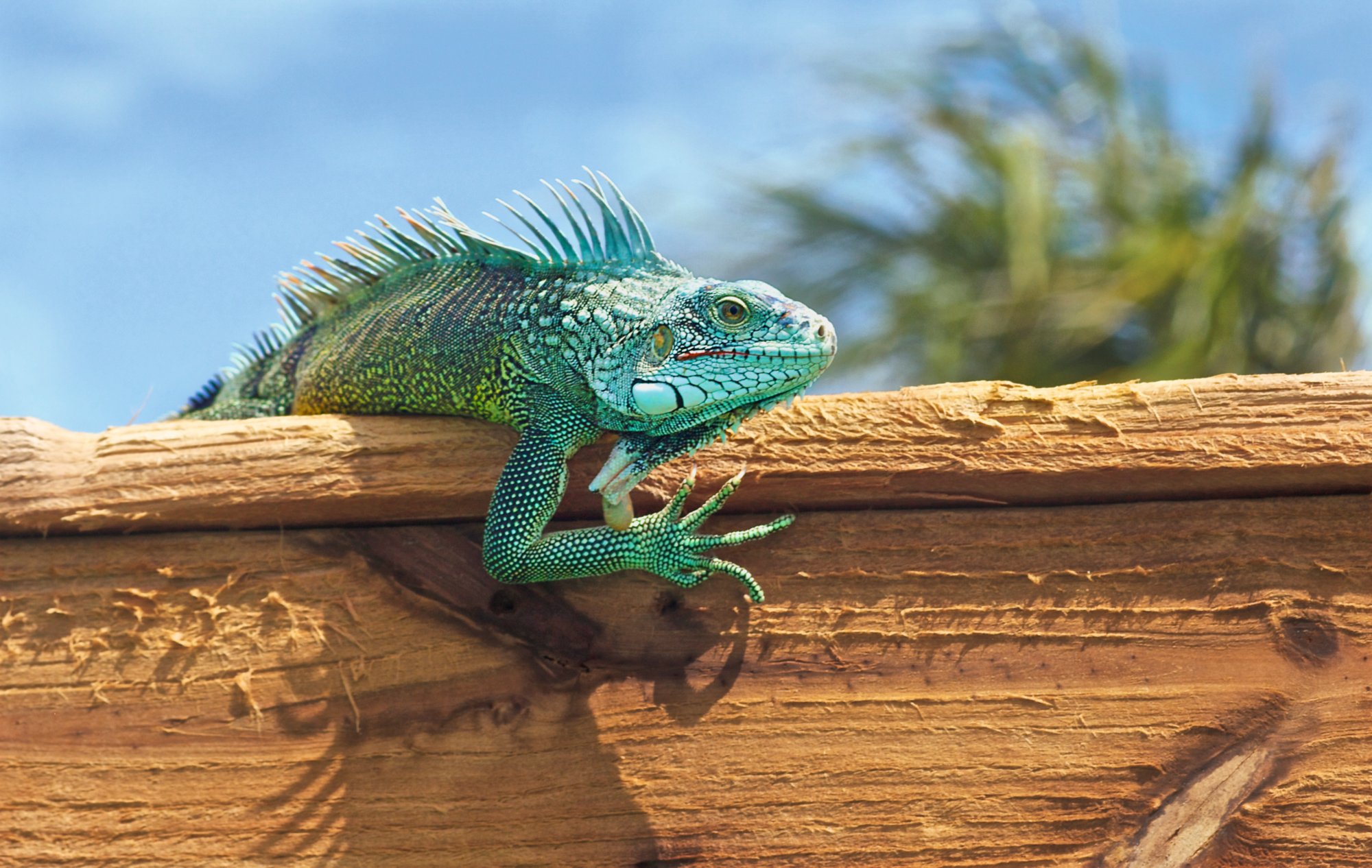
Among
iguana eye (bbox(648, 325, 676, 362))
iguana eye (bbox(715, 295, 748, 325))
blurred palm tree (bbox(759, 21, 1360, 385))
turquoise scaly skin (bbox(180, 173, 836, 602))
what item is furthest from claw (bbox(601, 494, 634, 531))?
blurred palm tree (bbox(759, 21, 1360, 385))

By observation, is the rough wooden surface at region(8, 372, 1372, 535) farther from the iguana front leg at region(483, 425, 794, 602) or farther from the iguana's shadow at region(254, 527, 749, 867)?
the iguana's shadow at region(254, 527, 749, 867)

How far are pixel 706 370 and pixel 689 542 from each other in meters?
0.37

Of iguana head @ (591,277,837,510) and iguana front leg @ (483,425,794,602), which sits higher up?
iguana head @ (591,277,837,510)

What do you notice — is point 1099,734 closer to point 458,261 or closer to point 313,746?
point 313,746

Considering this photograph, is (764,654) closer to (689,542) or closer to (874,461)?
(689,542)

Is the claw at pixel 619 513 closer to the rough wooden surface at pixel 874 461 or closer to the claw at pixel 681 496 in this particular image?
the claw at pixel 681 496

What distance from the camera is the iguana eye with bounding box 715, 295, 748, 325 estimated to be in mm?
2434

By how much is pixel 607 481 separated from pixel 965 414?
0.81 meters

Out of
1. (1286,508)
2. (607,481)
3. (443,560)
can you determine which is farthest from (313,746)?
(1286,508)

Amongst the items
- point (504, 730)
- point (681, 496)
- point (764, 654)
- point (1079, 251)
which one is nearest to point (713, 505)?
point (681, 496)

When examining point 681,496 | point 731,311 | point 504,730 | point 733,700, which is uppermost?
point 731,311

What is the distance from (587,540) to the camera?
7.94 ft

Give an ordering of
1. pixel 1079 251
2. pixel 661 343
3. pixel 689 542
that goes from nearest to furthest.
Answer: pixel 689 542 < pixel 661 343 < pixel 1079 251

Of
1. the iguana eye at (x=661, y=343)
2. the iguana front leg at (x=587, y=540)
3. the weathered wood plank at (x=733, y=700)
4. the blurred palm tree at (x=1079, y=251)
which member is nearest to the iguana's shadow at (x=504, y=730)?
the weathered wood plank at (x=733, y=700)
